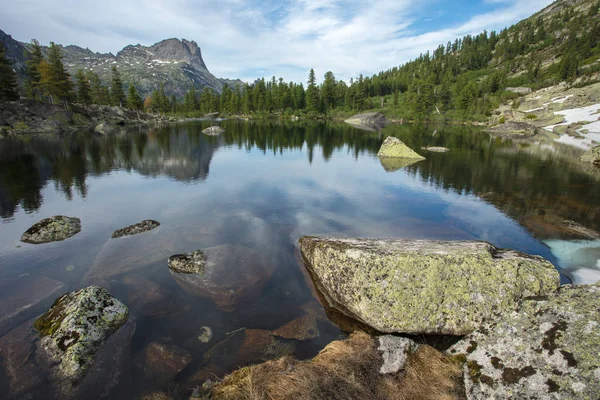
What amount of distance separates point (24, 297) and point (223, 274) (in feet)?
20.9

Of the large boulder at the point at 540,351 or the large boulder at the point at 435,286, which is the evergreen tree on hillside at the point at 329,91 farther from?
the large boulder at the point at 540,351

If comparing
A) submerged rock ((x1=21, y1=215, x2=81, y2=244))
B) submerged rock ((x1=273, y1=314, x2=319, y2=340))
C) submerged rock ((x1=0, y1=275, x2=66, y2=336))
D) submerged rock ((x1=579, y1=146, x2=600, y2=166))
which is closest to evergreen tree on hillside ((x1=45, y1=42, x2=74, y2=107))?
submerged rock ((x1=21, y1=215, x2=81, y2=244))

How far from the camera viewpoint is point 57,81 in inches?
3216

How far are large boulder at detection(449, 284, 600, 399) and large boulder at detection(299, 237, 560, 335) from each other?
3.04 feet

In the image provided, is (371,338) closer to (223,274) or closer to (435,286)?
(435,286)

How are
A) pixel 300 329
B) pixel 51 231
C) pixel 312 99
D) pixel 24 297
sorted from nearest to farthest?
pixel 300 329
pixel 24 297
pixel 51 231
pixel 312 99

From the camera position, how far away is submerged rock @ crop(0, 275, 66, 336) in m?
8.38

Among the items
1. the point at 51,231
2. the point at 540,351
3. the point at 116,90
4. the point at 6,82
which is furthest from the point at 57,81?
the point at 540,351

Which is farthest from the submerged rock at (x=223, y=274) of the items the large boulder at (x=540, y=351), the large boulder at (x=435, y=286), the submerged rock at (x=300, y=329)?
the large boulder at (x=540, y=351)

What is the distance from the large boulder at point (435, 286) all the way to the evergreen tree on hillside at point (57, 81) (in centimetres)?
10757

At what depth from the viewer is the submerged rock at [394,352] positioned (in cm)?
611

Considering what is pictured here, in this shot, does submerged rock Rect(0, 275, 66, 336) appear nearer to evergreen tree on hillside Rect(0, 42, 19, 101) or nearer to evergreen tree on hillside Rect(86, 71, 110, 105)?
evergreen tree on hillside Rect(0, 42, 19, 101)

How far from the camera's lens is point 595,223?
15820mm

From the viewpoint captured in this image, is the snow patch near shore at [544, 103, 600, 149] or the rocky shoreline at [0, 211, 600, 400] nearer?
the rocky shoreline at [0, 211, 600, 400]
